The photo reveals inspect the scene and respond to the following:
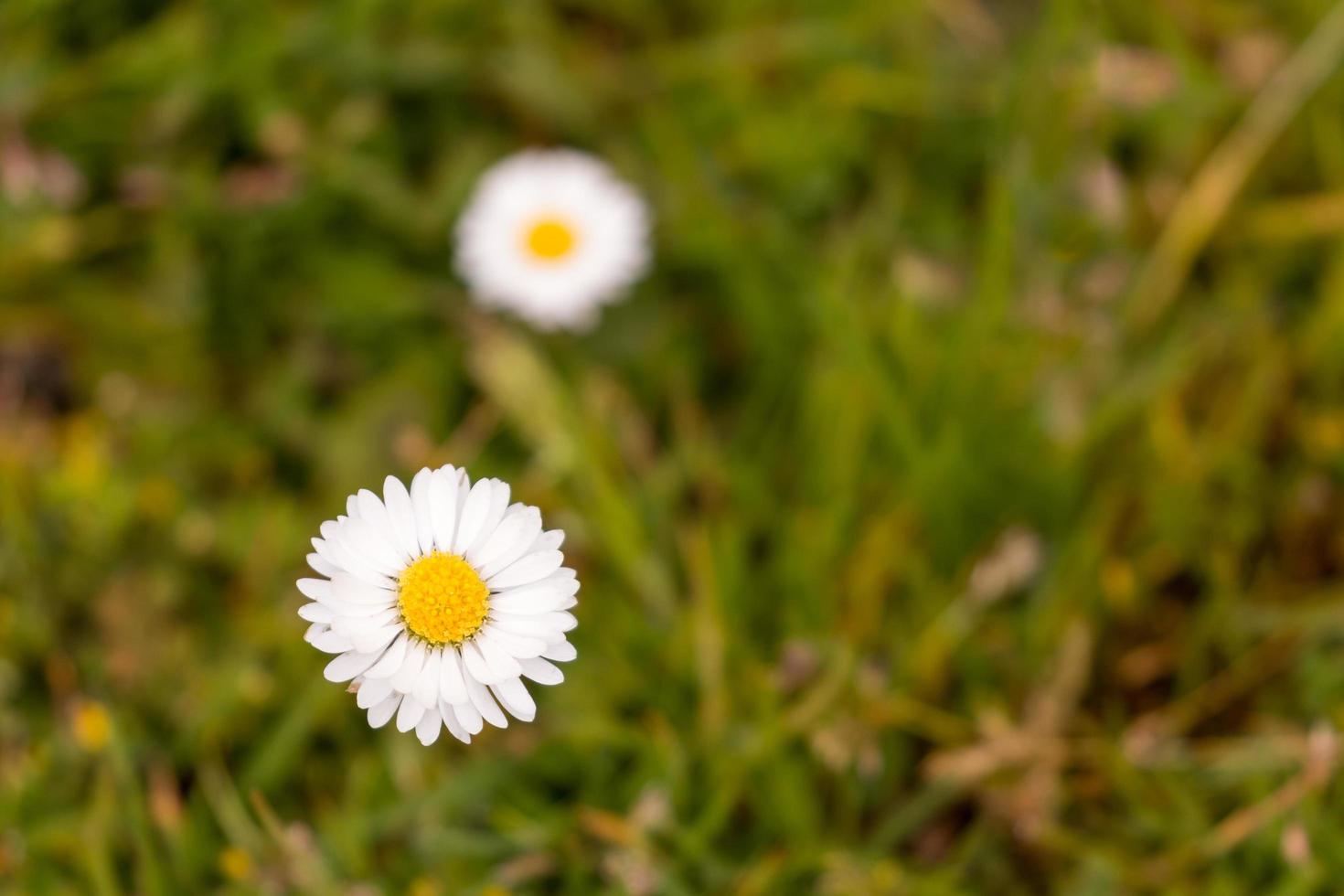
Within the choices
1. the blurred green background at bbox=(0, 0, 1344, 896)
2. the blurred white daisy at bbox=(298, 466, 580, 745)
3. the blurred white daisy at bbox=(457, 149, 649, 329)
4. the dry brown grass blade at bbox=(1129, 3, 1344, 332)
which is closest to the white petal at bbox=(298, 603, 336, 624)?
the blurred white daisy at bbox=(298, 466, 580, 745)

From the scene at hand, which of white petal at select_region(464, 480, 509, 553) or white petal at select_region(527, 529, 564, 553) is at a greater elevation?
white petal at select_region(464, 480, 509, 553)

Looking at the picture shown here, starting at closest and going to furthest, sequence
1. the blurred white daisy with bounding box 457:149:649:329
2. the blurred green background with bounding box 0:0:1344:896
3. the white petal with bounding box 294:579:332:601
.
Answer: the white petal with bounding box 294:579:332:601 → the blurred green background with bounding box 0:0:1344:896 → the blurred white daisy with bounding box 457:149:649:329

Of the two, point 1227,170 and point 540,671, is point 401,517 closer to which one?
point 540,671

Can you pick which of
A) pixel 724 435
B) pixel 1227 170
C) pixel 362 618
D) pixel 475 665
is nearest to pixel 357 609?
pixel 362 618

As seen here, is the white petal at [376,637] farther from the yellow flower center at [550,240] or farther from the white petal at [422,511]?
the yellow flower center at [550,240]

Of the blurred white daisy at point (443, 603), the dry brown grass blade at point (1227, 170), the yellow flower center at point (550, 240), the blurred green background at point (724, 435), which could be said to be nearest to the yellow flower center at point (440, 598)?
the blurred white daisy at point (443, 603)

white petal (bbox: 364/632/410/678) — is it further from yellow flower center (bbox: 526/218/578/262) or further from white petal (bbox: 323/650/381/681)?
yellow flower center (bbox: 526/218/578/262)

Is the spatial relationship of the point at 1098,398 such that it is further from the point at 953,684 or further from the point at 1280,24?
the point at 1280,24
